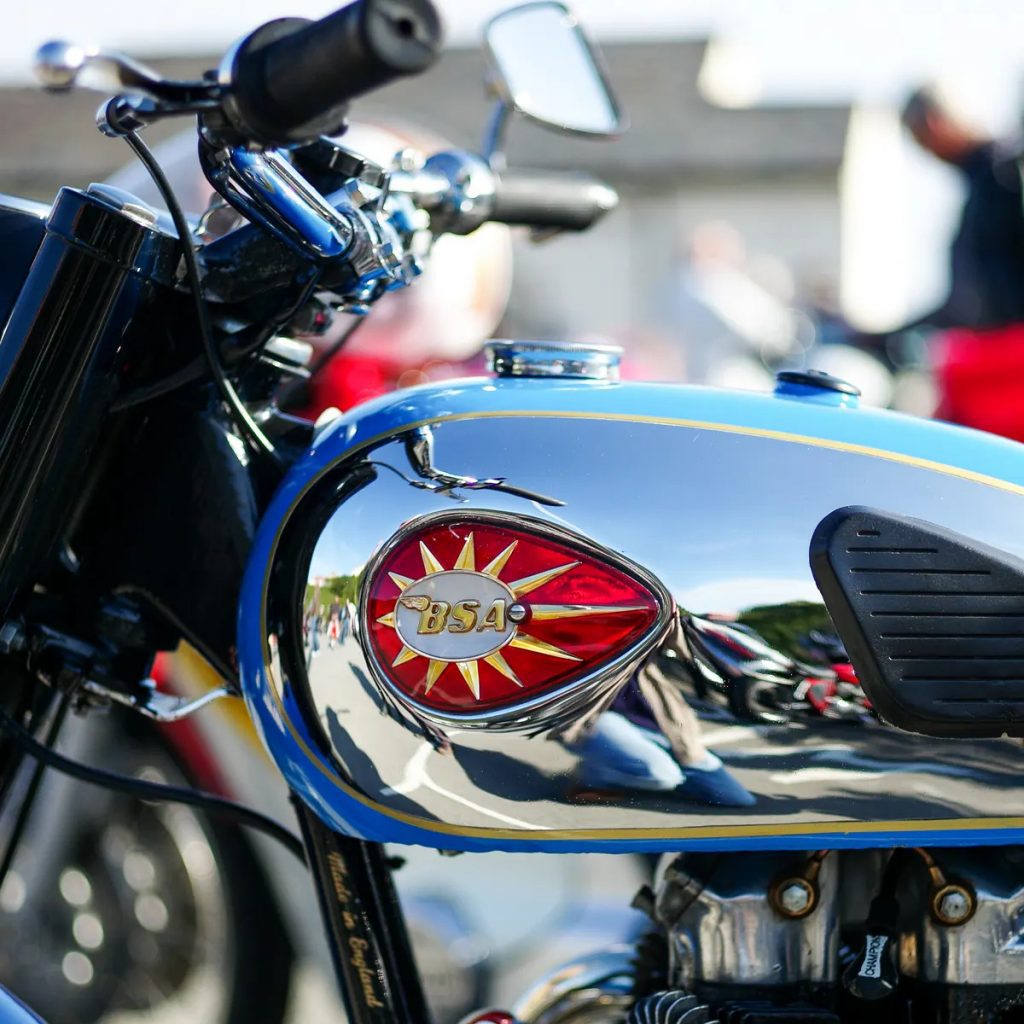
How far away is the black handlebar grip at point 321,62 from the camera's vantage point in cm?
88

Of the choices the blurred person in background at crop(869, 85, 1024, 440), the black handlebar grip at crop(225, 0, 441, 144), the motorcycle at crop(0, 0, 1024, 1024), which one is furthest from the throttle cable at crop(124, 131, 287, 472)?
the blurred person in background at crop(869, 85, 1024, 440)

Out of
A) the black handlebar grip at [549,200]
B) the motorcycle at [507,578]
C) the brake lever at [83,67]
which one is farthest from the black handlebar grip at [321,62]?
the black handlebar grip at [549,200]

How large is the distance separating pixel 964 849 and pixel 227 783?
4.42ft

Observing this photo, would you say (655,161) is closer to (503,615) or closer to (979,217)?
(979,217)

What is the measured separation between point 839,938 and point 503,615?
44cm

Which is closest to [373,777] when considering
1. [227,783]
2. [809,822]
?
[809,822]

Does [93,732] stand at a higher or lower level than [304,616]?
lower

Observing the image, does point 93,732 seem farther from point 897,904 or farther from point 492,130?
point 897,904

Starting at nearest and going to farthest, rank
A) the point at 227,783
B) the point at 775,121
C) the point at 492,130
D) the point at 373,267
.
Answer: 1. the point at 373,267
2. the point at 492,130
3. the point at 227,783
4. the point at 775,121

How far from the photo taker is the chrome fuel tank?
3.62ft

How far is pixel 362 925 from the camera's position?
51.2 inches

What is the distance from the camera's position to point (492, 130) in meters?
1.66

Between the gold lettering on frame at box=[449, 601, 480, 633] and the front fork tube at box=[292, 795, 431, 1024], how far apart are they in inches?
11.3

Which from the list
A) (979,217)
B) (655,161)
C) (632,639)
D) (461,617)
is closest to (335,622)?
(461,617)
